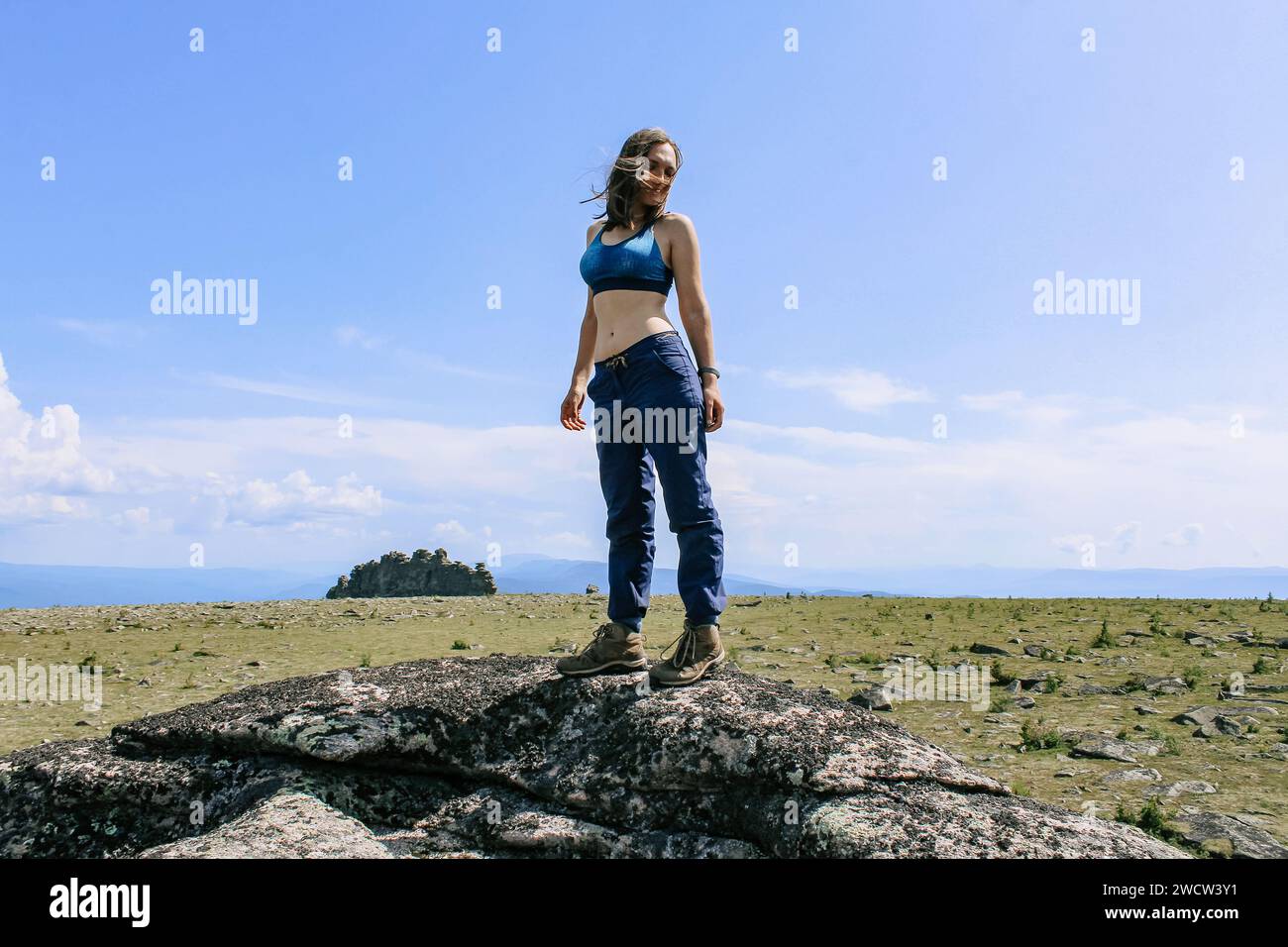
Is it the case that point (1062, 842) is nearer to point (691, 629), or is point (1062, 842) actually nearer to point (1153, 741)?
point (691, 629)

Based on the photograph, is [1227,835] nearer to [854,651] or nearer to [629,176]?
[629,176]

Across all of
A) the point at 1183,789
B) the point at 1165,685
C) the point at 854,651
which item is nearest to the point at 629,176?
the point at 1183,789

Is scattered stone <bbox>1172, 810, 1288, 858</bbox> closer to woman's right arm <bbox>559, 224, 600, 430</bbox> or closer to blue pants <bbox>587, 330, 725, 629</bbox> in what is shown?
blue pants <bbox>587, 330, 725, 629</bbox>

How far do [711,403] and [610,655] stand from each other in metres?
1.83

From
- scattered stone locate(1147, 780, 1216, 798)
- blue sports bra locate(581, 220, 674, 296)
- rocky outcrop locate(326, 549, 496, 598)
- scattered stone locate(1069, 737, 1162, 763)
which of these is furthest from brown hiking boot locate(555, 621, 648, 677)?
rocky outcrop locate(326, 549, 496, 598)

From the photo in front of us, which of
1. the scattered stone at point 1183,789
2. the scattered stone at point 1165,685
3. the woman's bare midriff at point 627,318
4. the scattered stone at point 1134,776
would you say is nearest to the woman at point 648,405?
the woman's bare midriff at point 627,318

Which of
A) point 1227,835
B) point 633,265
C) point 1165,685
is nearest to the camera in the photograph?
point 633,265

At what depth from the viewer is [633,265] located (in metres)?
5.75

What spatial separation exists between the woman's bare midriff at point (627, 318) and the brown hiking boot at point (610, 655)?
1.85 meters

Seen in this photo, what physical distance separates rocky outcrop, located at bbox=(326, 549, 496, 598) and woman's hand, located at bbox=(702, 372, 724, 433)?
47.1m

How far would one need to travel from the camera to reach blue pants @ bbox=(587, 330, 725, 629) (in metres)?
5.59

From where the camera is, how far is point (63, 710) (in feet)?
43.7
